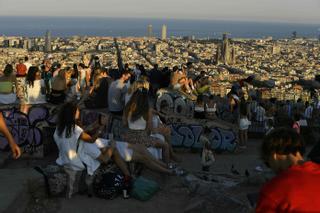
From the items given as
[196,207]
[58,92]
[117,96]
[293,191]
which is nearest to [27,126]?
[58,92]

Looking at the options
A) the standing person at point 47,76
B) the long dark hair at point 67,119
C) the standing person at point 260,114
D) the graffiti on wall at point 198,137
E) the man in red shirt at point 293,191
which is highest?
the man in red shirt at point 293,191

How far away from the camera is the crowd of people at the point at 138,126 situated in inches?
111

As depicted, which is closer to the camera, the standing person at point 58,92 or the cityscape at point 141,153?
Answer: the cityscape at point 141,153

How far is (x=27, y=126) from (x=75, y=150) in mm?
2706

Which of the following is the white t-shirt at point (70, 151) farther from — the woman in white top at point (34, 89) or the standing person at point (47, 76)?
the standing person at point (47, 76)

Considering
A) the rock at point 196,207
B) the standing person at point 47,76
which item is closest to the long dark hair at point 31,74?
the standing person at point 47,76

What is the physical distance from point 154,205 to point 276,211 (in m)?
3.62

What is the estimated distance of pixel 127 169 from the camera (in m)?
6.39

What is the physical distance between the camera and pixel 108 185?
609 centimetres

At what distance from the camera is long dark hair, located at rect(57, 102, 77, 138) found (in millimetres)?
6246

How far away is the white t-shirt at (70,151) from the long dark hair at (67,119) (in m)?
0.05

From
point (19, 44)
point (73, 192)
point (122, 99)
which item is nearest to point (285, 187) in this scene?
point (73, 192)

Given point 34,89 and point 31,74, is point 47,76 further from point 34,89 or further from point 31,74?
point 34,89

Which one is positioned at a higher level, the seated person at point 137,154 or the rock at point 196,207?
the seated person at point 137,154
